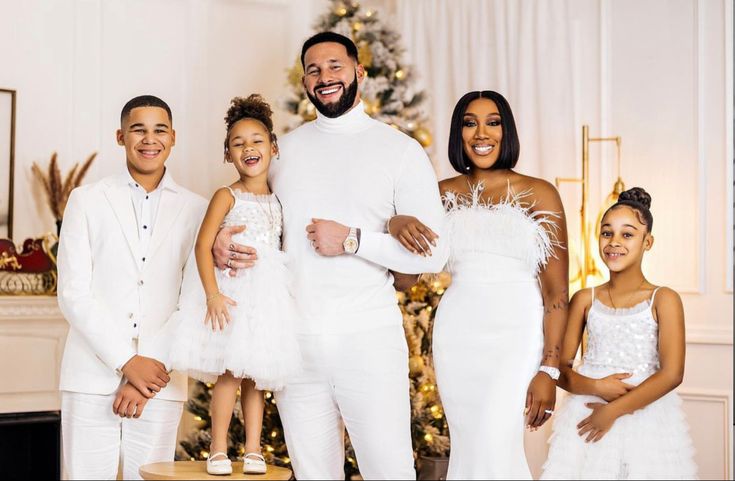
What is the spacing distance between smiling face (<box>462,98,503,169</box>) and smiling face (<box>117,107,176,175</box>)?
3.44ft

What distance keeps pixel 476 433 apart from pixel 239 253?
3.27 ft

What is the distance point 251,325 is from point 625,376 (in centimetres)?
126

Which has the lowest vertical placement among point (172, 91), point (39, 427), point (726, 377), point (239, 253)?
point (39, 427)

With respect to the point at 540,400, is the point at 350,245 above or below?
above

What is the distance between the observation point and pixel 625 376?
10.0ft

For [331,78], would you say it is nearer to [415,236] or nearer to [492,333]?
[415,236]

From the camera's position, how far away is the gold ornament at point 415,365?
14.5 ft

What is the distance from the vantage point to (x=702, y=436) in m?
4.46

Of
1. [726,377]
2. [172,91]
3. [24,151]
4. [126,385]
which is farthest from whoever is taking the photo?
[172,91]

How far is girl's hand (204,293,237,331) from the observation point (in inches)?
116

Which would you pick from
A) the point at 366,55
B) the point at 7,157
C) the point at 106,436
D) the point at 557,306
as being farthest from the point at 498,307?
the point at 7,157

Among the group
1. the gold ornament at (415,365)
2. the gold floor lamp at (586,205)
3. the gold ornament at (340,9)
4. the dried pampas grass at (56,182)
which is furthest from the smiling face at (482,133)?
the dried pampas grass at (56,182)

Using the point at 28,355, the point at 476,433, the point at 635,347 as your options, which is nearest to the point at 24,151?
the point at 28,355

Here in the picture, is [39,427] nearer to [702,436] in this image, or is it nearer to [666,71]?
[702,436]
